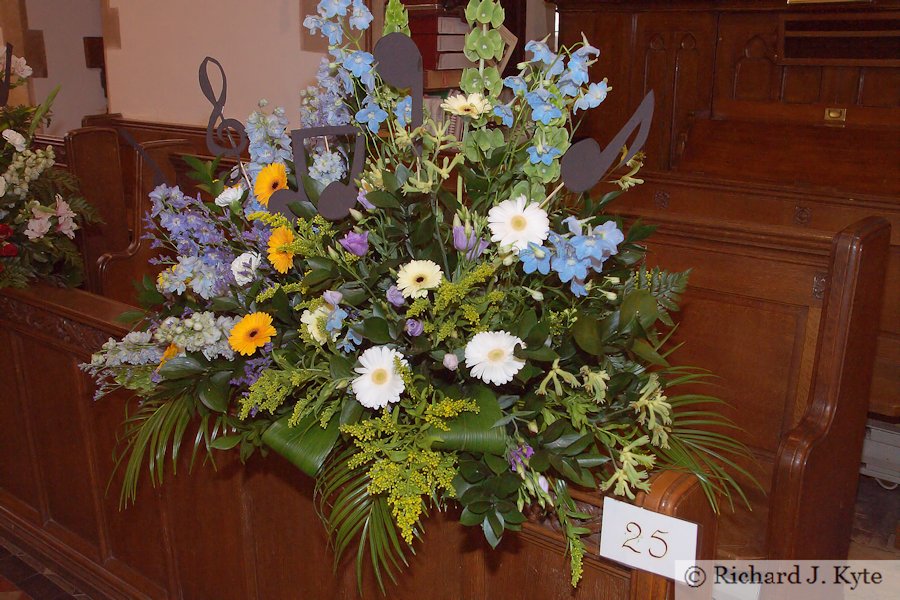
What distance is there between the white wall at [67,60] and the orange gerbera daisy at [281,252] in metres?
5.46

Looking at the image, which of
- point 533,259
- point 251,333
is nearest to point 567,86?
point 533,259

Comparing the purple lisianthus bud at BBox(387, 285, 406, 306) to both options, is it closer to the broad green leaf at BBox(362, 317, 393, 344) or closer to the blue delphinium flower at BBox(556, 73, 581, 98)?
the broad green leaf at BBox(362, 317, 393, 344)

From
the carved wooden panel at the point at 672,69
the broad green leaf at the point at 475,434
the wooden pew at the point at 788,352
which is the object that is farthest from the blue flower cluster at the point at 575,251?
the carved wooden panel at the point at 672,69

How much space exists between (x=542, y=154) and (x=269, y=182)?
465 mm

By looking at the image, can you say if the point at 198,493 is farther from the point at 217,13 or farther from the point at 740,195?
the point at 217,13

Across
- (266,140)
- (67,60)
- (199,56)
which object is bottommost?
(266,140)

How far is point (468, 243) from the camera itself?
117 centimetres

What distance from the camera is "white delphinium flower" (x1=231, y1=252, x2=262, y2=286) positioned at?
1.36 meters

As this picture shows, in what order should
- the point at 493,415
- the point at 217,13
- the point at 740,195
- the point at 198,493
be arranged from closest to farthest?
the point at 493,415, the point at 198,493, the point at 740,195, the point at 217,13

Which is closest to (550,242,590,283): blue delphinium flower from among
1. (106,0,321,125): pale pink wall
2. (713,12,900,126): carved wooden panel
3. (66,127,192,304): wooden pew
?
(66,127,192,304): wooden pew

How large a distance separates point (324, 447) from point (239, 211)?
439mm

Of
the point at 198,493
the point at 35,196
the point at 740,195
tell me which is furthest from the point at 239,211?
the point at 740,195

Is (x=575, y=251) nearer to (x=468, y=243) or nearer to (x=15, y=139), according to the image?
(x=468, y=243)

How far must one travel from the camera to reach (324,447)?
4.03ft
